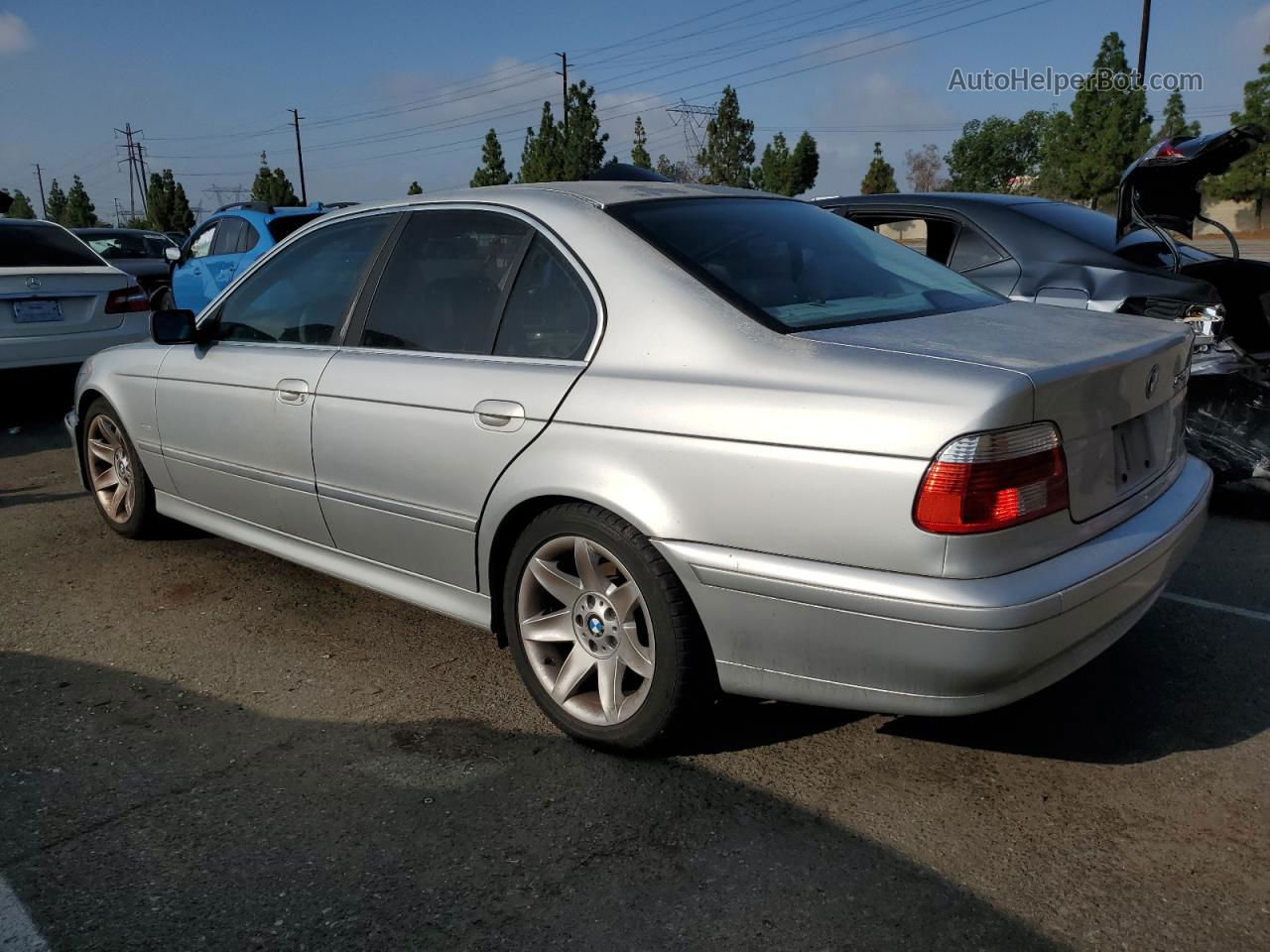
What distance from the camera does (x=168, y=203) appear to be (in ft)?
217

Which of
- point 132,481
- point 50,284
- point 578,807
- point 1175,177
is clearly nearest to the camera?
point 578,807

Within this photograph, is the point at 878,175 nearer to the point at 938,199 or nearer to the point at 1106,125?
the point at 1106,125

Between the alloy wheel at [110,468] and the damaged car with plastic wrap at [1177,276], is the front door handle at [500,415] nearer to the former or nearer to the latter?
the alloy wheel at [110,468]

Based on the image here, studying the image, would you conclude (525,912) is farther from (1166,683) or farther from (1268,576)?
(1268,576)

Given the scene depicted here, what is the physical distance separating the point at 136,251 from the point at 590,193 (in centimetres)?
1521

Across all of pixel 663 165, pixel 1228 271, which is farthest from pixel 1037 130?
pixel 1228 271

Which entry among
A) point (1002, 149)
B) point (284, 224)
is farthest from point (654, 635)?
point (1002, 149)

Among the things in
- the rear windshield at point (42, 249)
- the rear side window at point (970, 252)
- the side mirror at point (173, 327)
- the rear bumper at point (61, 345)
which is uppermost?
the rear windshield at point (42, 249)

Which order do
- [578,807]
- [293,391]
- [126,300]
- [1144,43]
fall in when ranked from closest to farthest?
1. [578,807]
2. [293,391]
3. [126,300]
4. [1144,43]

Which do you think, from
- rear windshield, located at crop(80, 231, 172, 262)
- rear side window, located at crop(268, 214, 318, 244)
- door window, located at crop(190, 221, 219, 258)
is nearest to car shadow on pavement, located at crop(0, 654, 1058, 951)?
rear side window, located at crop(268, 214, 318, 244)

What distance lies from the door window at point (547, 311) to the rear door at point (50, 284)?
6.46 meters

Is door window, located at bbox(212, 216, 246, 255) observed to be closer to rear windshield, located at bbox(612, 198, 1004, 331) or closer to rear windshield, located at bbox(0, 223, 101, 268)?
rear windshield, located at bbox(0, 223, 101, 268)

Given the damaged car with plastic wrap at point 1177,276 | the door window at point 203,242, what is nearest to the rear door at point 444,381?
the damaged car with plastic wrap at point 1177,276

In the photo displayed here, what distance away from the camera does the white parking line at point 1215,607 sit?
4.04 metres
